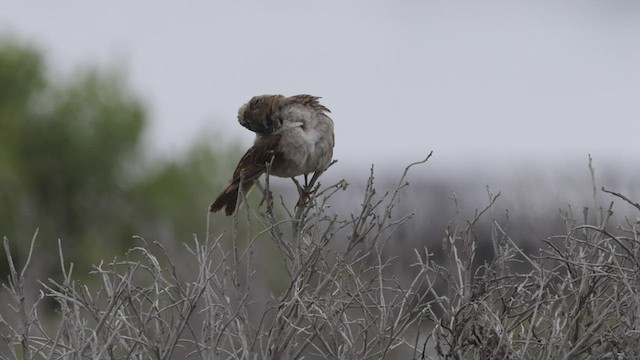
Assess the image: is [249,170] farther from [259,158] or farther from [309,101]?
[309,101]

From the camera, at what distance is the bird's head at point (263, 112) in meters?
6.18

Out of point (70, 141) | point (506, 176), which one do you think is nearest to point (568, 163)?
point (506, 176)

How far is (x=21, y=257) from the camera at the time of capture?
26.5 meters

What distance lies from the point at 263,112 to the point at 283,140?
A: 20cm

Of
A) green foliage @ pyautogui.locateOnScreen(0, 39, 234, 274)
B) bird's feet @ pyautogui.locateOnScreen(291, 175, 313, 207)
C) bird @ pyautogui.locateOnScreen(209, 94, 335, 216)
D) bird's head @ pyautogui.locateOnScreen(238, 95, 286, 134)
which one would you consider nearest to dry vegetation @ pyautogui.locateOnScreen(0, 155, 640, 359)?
bird's feet @ pyautogui.locateOnScreen(291, 175, 313, 207)

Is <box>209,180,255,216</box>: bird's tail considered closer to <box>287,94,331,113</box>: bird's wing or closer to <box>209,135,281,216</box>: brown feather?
<box>209,135,281,216</box>: brown feather

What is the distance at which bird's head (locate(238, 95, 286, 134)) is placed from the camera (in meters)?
6.18

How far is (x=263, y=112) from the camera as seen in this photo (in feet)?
20.3

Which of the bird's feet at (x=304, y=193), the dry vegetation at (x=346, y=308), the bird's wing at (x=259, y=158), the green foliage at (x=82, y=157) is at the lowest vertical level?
the green foliage at (x=82, y=157)

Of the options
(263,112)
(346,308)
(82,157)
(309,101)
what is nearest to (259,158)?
(263,112)

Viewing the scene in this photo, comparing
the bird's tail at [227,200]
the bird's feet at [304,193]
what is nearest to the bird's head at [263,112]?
the bird's tail at [227,200]

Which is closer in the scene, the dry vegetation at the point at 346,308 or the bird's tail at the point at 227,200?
the dry vegetation at the point at 346,308

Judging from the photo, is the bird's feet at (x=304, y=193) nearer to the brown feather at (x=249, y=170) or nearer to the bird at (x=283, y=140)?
the bird at (x=283, y=140)

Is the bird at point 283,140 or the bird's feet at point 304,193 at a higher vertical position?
the bird at point 283,140
